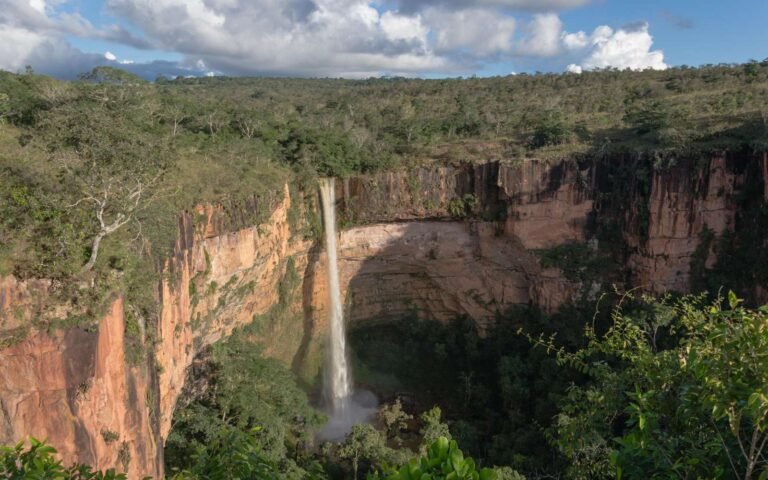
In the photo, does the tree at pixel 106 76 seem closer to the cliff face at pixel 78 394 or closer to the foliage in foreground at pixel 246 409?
the foliage in foreground at pixel 246 409

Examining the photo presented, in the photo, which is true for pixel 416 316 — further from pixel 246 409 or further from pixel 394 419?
pixel 246 409

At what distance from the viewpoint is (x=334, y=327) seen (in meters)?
19.8

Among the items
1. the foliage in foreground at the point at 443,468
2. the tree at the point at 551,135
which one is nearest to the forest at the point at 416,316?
the foliage in foreground at the point at 443,468

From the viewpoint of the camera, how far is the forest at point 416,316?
319 centimetres

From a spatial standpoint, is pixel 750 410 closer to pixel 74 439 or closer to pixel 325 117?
pixel 74 439

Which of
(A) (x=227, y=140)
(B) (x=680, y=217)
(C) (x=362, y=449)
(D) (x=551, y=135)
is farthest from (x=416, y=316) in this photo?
(B) (x=680, y=217)

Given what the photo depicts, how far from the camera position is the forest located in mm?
3191

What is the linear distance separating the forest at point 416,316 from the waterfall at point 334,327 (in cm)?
56

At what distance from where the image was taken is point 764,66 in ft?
98.3

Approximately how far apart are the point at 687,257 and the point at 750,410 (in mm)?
16335

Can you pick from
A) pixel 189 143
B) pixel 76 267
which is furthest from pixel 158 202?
pixel 189 143

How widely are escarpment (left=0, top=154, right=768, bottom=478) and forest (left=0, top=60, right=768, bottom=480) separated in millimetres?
469

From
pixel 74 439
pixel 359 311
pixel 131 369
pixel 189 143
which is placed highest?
pixel 189 143

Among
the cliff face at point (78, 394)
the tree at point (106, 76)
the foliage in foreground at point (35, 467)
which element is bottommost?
the cliff face at point (78, 394)
